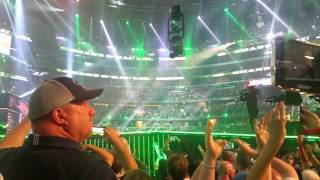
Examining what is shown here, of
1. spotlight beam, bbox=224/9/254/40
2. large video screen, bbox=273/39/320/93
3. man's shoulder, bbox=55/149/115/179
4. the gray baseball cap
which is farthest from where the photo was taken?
spotlight beam, bbox=224/9/254/40

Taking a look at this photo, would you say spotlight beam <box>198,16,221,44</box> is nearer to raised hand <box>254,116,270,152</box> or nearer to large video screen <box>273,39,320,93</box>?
large video screen <box>273,39,320,93</box>

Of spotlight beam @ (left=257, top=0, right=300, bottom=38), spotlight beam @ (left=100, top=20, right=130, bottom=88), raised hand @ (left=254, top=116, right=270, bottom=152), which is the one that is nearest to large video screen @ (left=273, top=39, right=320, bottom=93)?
raised hand @ (left=254, top=116, right=270, bottom=152)

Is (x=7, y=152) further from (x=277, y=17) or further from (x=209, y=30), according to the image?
(x=209, y=30)

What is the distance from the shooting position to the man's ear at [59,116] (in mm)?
1523

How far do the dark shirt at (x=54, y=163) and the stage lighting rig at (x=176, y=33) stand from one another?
11240 millimetres

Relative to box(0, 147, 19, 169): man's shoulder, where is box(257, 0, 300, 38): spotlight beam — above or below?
above

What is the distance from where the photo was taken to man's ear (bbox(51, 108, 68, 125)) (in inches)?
60.0

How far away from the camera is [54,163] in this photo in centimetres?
142

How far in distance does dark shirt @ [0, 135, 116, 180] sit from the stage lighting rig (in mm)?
11240

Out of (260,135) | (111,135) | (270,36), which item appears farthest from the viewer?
(270,36)

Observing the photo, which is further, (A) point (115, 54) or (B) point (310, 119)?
(A) point (115, 54)

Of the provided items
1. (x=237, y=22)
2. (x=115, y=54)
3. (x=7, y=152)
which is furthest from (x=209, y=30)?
(x=7, y=152)

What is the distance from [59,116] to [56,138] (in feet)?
0.29

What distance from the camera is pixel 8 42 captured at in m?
25.3
